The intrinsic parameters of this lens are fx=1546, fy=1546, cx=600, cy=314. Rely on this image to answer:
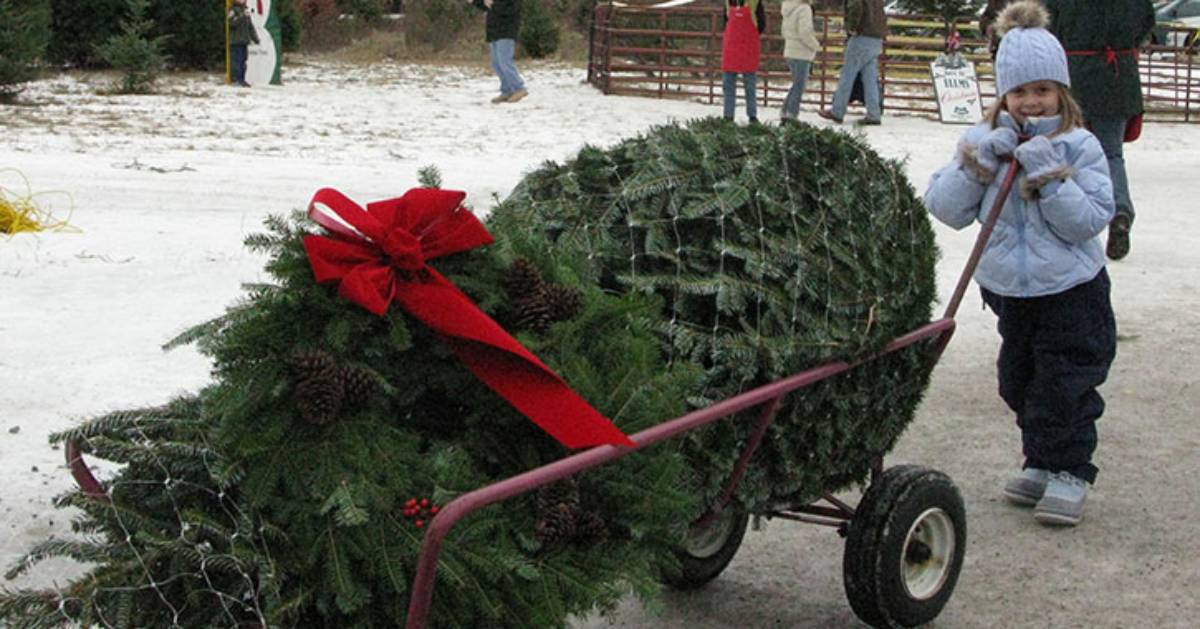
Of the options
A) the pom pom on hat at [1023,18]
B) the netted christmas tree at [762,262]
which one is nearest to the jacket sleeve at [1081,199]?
the pom pom on hat at [1023,18]

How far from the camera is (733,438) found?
11.0ft

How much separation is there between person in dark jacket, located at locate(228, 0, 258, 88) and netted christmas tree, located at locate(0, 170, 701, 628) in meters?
17.4

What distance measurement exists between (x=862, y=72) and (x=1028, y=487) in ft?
40.8

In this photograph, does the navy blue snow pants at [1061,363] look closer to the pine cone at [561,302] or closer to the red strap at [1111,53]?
the pine cone at [561,302]

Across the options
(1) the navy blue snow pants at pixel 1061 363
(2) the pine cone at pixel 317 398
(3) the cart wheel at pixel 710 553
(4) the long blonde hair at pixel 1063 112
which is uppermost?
(4) the long blonde hair at pixel 1063 112

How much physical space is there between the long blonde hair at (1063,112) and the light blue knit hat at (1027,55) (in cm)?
3

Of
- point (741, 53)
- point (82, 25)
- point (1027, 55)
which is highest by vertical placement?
point (82, 25)

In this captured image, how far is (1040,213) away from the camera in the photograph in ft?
15.4

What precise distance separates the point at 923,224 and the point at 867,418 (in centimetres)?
56

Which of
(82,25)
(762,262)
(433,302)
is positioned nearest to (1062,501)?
(762,262)

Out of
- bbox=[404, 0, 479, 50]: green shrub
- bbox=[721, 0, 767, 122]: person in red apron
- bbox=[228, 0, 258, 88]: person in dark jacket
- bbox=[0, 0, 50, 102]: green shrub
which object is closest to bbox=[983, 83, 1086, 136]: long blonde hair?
bbox=[721, 0, 767, 122]: person in red apron

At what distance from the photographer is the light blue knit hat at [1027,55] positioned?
474 cm

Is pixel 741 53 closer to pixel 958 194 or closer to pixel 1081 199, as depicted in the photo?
pixel 958 194

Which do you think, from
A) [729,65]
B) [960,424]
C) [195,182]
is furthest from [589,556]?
[729,65]
